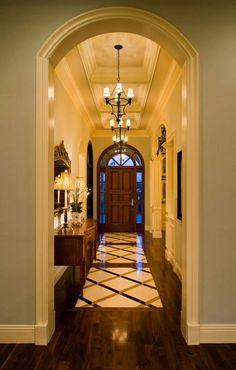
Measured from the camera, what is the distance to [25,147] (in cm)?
252

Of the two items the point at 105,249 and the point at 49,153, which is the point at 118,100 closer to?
the point at 49,153

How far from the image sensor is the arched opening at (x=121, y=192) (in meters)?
9.77

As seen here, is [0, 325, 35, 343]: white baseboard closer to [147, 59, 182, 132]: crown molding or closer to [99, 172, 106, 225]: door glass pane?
[147, 59, 182, 132]: crown molding

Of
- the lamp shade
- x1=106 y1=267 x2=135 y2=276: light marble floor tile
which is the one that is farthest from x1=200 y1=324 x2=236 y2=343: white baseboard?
the lamp shade

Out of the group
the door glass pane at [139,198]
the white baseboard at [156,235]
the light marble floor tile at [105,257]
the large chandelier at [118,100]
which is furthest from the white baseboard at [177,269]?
the door glass pane at [139,198]

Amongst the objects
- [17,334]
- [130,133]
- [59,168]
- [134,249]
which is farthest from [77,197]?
[130,133]

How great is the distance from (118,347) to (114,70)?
457 centimetres

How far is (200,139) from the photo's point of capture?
2531 millimetres

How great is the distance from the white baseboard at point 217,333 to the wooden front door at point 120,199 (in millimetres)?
7266

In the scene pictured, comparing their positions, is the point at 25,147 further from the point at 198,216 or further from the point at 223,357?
the point at 223,357

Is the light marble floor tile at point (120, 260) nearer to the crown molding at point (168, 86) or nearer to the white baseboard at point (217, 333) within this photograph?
the white baseboard at point (217, 333)

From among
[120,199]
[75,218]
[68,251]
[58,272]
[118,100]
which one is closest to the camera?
[68,251]

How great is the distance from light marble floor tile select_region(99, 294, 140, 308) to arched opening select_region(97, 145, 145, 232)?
6178 mm

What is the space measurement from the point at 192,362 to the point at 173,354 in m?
0.18
